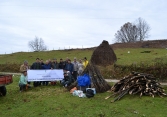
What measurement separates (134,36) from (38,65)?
66.3 metres

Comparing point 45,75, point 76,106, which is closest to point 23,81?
point 45,75

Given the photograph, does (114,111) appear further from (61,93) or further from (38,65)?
(38,65)

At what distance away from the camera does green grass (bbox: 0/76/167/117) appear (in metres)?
9.83

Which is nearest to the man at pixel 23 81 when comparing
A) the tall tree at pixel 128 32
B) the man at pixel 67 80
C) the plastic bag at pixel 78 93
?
the man at pixel 67 80

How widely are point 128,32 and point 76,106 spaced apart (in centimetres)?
7209

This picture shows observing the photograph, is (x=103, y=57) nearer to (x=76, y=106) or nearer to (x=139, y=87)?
(x=139, y=87)

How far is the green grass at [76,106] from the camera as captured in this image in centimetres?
983

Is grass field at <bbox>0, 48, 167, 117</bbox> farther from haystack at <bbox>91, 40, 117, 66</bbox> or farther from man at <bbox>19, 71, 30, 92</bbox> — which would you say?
haystack at <bbox>91, 40, 117, 66</bbox>

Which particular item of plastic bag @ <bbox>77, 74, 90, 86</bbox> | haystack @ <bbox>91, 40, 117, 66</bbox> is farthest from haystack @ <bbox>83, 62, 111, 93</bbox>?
haystack @ <bbox>91, 40, 117, 66</bbox>

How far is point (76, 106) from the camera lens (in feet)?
36.6

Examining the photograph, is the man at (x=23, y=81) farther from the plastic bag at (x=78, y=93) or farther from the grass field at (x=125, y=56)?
the grass field at (x=125, y=56)

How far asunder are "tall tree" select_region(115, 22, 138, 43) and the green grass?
226 ft

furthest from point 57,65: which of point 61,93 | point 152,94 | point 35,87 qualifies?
point 152,94

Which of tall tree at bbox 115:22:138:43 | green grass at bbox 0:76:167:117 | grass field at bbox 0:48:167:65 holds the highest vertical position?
tall tree at bbox 115:22:138:43
